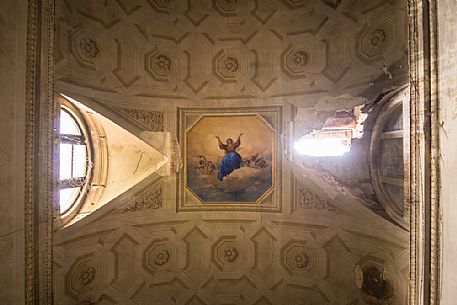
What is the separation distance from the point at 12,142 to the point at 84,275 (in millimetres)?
3276

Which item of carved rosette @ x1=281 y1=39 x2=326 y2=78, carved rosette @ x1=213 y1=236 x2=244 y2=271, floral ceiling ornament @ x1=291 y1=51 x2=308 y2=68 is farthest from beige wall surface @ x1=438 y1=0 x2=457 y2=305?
carved rosette @ x1=213 y1=236 x2=244 y2=271

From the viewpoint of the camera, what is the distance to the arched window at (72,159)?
626 centimetres

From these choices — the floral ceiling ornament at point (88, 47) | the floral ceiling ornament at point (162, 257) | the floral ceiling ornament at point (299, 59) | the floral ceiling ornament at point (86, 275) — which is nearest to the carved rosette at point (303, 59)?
the floral ceiling ornament at point (299, 59)

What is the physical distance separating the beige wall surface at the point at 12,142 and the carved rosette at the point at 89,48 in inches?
63.4

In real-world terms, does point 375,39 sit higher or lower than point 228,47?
lower

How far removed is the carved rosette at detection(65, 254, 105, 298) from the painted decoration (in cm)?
234

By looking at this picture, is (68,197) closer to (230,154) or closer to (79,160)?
(79,160)

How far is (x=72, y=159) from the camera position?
6543mm

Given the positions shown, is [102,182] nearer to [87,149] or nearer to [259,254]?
[87,149]

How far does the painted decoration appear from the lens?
291 inches

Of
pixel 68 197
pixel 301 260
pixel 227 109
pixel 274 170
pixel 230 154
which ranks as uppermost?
pixel 227 109

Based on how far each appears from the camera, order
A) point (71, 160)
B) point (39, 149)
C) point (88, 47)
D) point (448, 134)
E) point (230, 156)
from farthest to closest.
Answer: point (230, 156) → point (71, 160) → point (88, 47) → point (39, 149) → point (448, 134)

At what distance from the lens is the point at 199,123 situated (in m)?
7.43

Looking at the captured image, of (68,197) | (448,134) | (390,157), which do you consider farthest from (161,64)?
(448,134)
